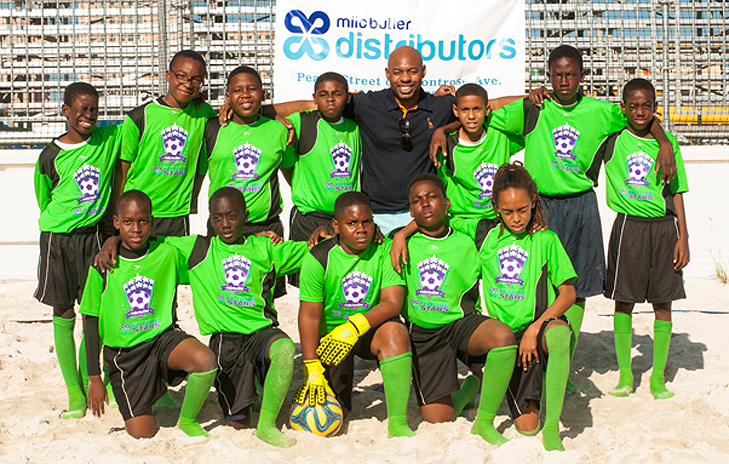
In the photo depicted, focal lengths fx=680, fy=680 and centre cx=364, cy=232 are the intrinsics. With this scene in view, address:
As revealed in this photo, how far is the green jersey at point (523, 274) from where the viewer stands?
3.65m

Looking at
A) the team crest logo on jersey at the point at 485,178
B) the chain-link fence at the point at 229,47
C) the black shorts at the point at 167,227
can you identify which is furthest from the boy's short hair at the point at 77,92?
the chain-link fence at the point at 229,47

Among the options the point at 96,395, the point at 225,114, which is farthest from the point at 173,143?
the point at 96,395

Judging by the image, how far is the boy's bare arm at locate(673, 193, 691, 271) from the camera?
13.9 ft

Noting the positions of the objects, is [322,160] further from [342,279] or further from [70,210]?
[70,210]

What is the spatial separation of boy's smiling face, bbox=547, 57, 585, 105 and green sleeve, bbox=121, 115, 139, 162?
2641 mm

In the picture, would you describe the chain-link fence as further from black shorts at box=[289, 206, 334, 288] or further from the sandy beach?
black shorts at box=[289, 206, 334, 288]

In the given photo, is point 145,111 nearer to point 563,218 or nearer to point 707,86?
point 563,218

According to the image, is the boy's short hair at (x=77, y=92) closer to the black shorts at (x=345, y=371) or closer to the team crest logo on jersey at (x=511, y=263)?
the black shorts at (x=345, y=371)

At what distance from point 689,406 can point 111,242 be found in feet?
11.4

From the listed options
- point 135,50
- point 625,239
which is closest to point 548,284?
point 625,239

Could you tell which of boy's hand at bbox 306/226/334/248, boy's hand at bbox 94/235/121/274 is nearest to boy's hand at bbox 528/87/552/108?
boy's hand at bbox 306/226/334/248

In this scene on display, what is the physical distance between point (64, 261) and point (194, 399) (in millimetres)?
1269

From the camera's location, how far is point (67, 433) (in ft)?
11.9

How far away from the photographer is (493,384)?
350 centimetres
